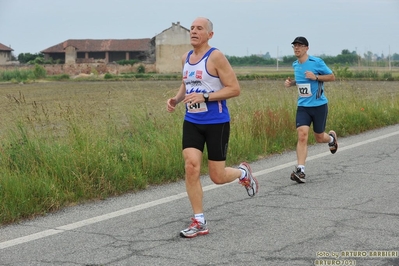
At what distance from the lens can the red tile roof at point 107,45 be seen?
10775cm

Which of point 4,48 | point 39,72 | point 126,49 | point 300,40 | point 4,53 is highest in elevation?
point 4,48

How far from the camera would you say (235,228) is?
5922 millimetres

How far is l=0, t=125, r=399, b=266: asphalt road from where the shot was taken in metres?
5.01

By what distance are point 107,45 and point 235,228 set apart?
107 metres

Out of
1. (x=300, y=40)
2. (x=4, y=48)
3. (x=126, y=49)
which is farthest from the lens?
(x=4, y=48)

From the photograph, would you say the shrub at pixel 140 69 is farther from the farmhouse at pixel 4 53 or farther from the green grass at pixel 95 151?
the green grass at pixel 95 151

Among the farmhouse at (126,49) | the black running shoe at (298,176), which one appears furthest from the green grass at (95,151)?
the farmhouse at (126,49)

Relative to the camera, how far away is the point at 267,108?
12602 mm

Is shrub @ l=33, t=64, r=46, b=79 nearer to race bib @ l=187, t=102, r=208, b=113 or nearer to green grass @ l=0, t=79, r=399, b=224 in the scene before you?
green grass @ l=0, t=79, r=399, b=224

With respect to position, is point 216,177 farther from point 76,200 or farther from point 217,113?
point 76,200

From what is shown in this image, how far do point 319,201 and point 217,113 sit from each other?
6.07 feet

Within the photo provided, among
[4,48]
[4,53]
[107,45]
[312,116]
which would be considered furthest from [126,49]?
[312,116]

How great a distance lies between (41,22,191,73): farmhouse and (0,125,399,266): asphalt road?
276 feet

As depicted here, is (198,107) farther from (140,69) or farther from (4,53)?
(4,53)
